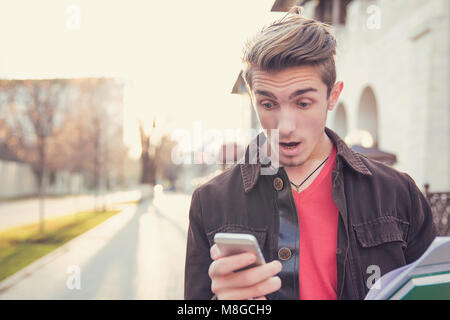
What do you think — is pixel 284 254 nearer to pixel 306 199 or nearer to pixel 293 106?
pixel 306 199

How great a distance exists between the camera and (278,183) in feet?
5.71

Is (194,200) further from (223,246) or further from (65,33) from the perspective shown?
(65,33)

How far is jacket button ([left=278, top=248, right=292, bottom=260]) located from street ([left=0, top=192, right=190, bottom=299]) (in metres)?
4.49

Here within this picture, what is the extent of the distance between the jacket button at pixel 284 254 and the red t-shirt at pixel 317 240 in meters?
0.05

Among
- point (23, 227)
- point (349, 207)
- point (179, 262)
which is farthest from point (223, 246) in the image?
point (23, 227)

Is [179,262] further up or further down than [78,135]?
further down

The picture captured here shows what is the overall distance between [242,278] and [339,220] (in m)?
0.61

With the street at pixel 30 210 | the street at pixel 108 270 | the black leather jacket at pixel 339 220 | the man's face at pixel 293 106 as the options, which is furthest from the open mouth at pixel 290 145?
the street at pixel 30 210

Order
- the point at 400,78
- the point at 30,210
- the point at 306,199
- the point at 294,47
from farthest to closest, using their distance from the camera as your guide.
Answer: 1. the point at 30,210
2. the point at 400,78
3. the point at 306,199
4. the point at 294,47

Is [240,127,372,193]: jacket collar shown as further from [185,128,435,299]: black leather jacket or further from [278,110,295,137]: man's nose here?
[278,110,295,137]: man's nose

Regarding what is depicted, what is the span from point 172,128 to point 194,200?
26.0 meters

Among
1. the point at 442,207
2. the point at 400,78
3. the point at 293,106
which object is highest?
the point at 400,78

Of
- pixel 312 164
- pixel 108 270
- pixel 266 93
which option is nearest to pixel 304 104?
pixel 266 93
